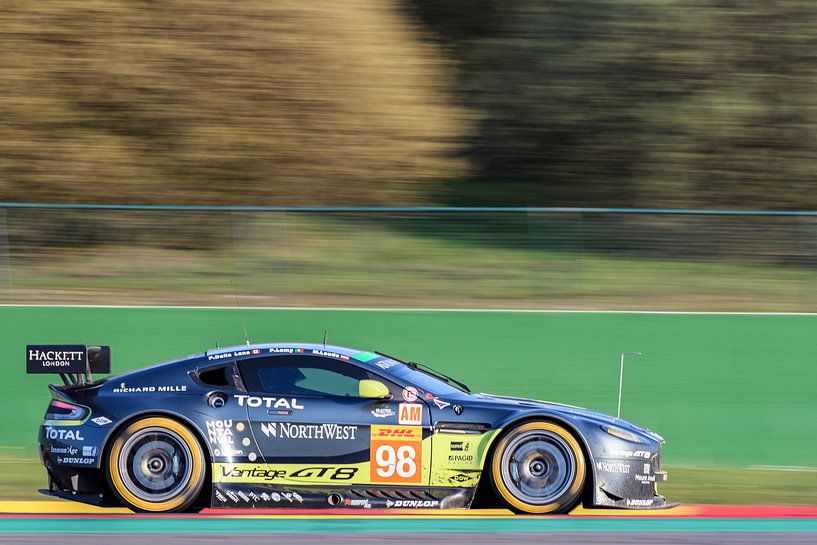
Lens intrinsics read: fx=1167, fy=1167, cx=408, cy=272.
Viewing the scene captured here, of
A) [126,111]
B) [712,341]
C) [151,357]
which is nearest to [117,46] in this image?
[126,111]

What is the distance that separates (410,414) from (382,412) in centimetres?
19

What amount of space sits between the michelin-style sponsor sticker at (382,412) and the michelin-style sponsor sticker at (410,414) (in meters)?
0.06

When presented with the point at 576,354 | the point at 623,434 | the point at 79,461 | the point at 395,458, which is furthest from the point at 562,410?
the point at 576,354

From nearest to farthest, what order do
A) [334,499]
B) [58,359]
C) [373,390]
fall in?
[334,499]
[373,390]
[58,359]

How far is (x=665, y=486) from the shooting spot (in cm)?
1005

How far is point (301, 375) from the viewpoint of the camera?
831 centimetres

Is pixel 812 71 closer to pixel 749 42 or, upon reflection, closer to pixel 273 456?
pixel 749 42

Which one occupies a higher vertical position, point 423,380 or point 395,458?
point 423,380

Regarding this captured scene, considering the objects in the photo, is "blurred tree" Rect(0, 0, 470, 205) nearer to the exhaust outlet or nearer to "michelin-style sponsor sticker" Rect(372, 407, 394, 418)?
"michelin-style sponsor sticker" Rect(372, 407, 394, 418)

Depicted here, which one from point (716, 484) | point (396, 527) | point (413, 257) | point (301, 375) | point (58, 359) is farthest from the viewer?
point (413, 257)

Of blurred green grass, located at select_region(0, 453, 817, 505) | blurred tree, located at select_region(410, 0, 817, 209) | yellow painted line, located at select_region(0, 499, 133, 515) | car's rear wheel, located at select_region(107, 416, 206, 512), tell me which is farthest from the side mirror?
blurred tree, located at select_region(410, 0, 817, 209)

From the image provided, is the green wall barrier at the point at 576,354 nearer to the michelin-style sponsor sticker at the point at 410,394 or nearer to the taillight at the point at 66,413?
the taillight at the point at 66,413

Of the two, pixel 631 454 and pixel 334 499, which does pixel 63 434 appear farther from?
pixel 631 454

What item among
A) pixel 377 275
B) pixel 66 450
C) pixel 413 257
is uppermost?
pixel 413 257
